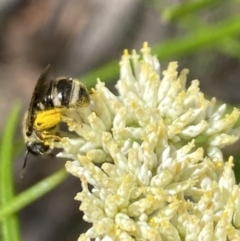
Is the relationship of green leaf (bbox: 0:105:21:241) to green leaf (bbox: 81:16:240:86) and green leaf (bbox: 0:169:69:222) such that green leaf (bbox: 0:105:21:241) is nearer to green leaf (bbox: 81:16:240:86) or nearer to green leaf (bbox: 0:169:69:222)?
green leaf (bbox: 0:169:69:222)

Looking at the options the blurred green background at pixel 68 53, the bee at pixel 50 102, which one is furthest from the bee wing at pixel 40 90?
the blurred green background at pixel 68 53

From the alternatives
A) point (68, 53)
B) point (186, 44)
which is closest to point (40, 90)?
point (186, 44)

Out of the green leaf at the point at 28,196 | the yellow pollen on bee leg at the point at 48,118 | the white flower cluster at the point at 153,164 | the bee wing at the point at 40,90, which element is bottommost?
the white flower cluster at the point at 153,164

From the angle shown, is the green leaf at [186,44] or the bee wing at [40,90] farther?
the green leaf at [186,44]

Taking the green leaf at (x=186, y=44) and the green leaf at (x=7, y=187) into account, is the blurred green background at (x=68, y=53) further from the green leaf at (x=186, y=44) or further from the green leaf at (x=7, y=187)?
the green leaf at (x=7, y=187)

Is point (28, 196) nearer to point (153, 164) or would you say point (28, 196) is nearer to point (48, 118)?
point (48, 118)

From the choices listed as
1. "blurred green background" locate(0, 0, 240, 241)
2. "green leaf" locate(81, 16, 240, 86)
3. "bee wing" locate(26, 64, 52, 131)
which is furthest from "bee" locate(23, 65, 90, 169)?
"blurred green background" locate(0, 0, 240, 241)

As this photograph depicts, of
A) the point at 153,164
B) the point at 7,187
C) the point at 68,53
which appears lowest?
the point at 153,164
